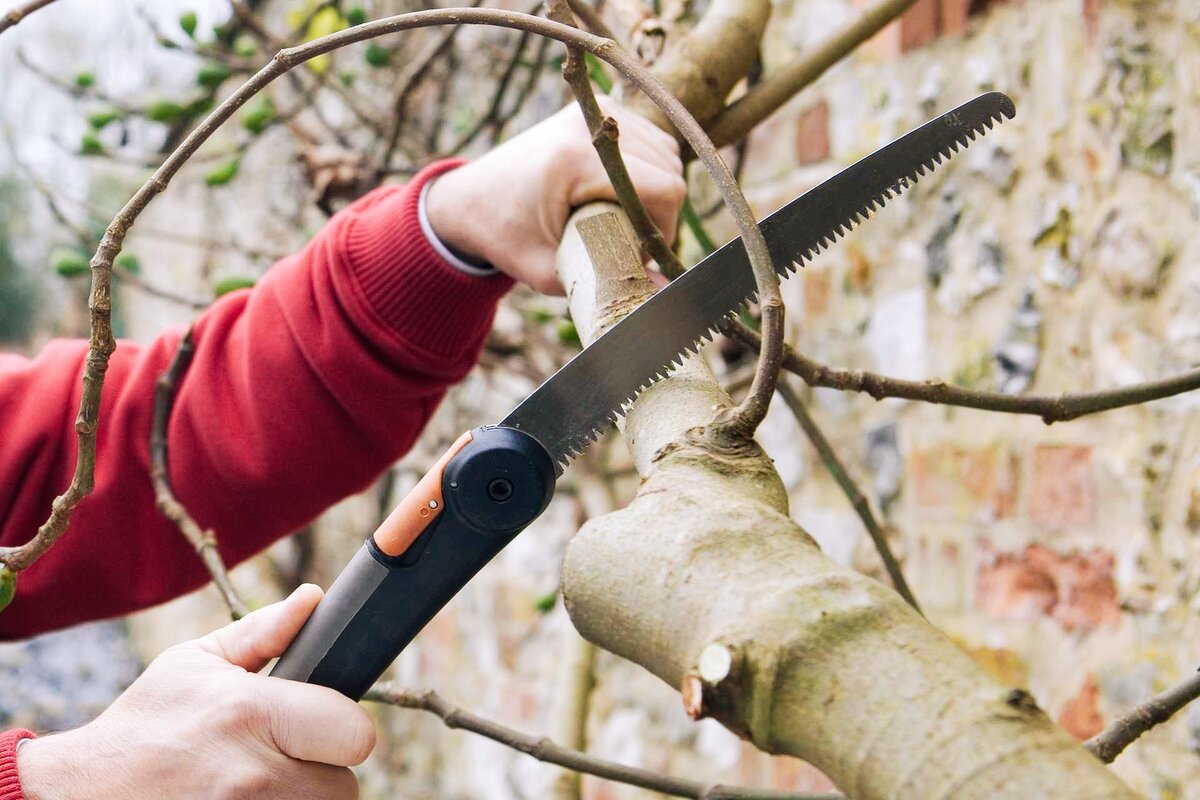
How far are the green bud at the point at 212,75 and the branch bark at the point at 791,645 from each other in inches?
48.3

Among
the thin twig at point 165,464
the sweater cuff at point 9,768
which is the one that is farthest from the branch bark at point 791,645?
the thin twig at point 165,464

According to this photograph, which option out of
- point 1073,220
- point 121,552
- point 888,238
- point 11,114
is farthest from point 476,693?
point 11,114

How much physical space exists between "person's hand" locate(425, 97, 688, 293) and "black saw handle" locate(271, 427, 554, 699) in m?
0.27

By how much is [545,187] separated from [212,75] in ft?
2.84

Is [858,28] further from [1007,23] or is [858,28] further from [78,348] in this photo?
[78,348]

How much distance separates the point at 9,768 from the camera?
69 cm

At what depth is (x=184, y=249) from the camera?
2.99 meters

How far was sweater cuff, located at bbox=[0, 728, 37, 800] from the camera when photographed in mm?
682

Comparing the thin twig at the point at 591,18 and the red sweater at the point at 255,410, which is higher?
the thin twig at the point at 591,18

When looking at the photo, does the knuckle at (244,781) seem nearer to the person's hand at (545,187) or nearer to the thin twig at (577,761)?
the thin twig at (577,761)

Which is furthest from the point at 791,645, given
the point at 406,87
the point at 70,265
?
the point at 70,265

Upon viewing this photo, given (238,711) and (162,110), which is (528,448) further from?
(162,110)

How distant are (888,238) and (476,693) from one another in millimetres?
1257

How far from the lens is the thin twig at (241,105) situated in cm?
49
